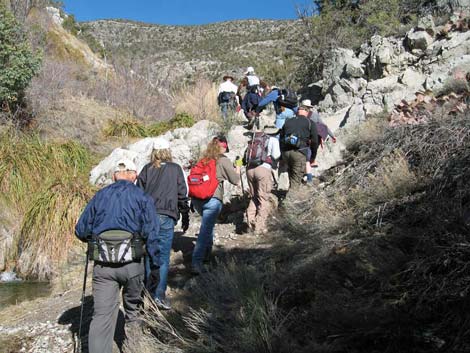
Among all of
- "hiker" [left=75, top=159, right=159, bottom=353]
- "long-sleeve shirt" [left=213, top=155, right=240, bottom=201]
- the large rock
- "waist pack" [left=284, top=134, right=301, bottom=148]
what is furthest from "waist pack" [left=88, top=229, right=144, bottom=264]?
the large rock

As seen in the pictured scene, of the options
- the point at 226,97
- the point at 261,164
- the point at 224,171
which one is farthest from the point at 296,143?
the point at 226,97

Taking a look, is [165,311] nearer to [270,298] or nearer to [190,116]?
[270,298]

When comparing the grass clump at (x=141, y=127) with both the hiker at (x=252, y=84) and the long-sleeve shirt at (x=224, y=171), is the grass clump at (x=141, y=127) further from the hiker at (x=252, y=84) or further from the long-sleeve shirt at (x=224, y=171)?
the long-sleeve shirt at (x=224, y=171)

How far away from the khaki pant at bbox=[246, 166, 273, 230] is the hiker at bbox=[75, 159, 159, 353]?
3.08 metres

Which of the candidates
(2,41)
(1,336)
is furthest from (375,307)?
(2,41)

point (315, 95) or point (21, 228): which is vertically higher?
point (315, 95)

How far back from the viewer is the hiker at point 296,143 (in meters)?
Result: 8.09

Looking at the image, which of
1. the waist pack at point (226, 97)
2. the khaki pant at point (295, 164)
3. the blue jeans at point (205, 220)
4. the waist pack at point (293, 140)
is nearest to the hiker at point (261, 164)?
the waist pack at point (293, 140)

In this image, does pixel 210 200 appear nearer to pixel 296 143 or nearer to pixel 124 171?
pixel 124 171

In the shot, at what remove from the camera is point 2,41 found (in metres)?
11.9

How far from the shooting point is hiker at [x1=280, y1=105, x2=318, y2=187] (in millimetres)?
8086

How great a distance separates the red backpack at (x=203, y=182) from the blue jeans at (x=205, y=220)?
0.14 metres

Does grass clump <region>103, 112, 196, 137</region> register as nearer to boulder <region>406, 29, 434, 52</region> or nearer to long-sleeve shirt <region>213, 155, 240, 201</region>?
boulder <region>406, 29, 434, 52</region>

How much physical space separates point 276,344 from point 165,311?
185 centimetres
